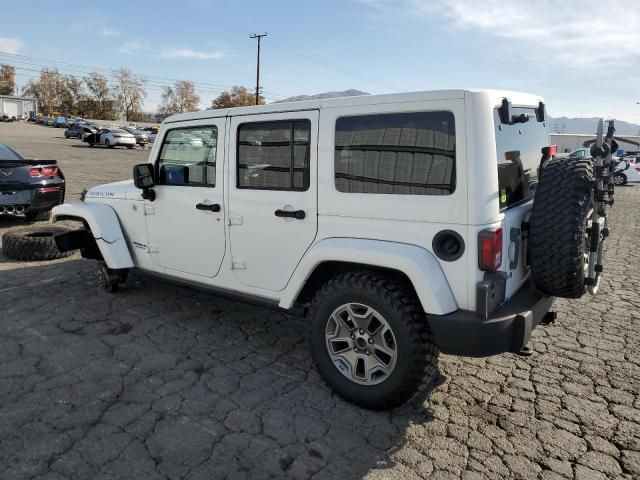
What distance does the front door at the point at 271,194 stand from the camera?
3352mm

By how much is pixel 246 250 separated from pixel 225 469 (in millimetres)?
1654

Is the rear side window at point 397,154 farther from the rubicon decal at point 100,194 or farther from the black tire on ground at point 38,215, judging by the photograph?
the black tire on ground at point 38,215

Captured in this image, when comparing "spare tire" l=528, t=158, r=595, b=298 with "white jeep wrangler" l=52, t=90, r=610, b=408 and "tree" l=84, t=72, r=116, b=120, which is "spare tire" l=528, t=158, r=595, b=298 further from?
"tree" l=84, t=72, r=116, b=120

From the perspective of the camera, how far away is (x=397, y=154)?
9.66ft

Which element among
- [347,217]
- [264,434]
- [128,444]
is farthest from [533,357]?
[128,444]

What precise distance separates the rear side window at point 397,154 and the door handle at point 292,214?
338 millimetres

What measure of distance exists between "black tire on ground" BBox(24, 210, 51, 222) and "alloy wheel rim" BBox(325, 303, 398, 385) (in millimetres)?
6973

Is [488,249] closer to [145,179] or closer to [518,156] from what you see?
[518,156]

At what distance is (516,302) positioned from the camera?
3.01 meters

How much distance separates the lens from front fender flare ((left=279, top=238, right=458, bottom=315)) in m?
2.76

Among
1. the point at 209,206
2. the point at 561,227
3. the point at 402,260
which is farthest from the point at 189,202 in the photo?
the point at 561,227

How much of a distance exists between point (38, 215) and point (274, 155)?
22.8 ft

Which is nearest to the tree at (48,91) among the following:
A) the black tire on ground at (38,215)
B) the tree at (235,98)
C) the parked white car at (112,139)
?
the tree at (235,98)

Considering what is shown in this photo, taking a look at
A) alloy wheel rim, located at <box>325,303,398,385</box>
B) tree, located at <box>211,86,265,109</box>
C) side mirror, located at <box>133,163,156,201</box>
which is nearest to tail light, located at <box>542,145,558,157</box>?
alloy wheel rim, located at <box>325,303,398,385</box>
